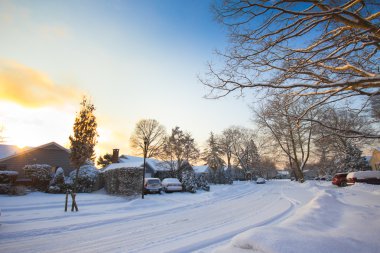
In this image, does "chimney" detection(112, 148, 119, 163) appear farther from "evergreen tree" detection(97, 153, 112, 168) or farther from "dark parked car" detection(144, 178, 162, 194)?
"dark parked car" detection(144, 178, 162, 194)

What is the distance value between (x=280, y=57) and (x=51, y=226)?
9868 millimetres

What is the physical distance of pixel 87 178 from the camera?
2281 cm

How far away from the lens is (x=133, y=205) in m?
13.7

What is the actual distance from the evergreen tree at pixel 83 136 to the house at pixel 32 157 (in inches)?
589

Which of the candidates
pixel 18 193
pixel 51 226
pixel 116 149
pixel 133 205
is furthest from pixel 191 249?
pixel 116 149

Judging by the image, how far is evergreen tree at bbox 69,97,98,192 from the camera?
15.2 m

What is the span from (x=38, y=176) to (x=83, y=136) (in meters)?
9.72

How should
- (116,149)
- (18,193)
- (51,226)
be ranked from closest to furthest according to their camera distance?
(51,226) < (18,193) < (116,149)

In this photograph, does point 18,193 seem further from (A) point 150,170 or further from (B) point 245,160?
(B) point 245,160

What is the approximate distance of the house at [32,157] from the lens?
25.0 m

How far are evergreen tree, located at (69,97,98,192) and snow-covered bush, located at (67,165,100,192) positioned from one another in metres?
7.77


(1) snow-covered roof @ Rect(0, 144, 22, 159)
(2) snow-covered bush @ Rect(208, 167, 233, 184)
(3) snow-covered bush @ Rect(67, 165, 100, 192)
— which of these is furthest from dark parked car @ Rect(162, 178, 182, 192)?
(2) snow-covered bush @ Rect(208, 167, 233, 184)

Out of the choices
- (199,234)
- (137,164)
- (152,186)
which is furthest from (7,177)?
(199,234)

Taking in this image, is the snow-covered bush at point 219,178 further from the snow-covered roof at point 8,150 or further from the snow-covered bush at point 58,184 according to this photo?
the snow-covered roof at point 8,150
